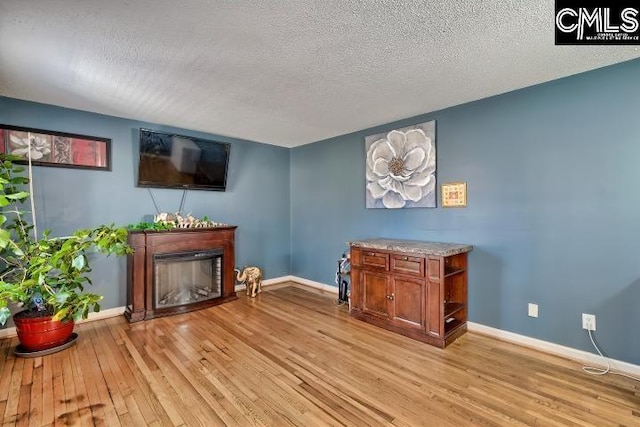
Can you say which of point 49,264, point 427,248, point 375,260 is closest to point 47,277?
point 49,264

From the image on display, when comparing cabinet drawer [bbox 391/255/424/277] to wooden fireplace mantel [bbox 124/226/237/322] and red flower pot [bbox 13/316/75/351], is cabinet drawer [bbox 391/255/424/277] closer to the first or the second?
wooden fireplace mantel [bbox 124/226/237/322]

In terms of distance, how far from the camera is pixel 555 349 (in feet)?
8.36

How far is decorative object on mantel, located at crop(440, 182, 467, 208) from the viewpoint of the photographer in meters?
3.13

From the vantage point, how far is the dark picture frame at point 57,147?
2971 millimetres

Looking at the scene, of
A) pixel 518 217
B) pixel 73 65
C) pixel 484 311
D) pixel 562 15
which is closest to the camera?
pixel 562 15

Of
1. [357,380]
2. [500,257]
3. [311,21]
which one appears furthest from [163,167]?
[500,257]

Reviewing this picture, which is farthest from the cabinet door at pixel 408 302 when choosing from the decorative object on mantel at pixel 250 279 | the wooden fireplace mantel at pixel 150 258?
the wooden fireplace mantel at pixel 150 258

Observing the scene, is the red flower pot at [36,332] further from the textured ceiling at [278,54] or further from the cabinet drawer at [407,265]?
the cabinet drawer at [407,265]

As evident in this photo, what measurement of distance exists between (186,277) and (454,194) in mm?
3498

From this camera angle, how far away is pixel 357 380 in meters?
2.15

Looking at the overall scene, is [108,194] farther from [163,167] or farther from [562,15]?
[562,15]

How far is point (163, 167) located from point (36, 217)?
1365mm

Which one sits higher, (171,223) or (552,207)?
(552,207)

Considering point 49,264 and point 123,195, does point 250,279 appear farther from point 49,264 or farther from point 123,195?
point 49,264
